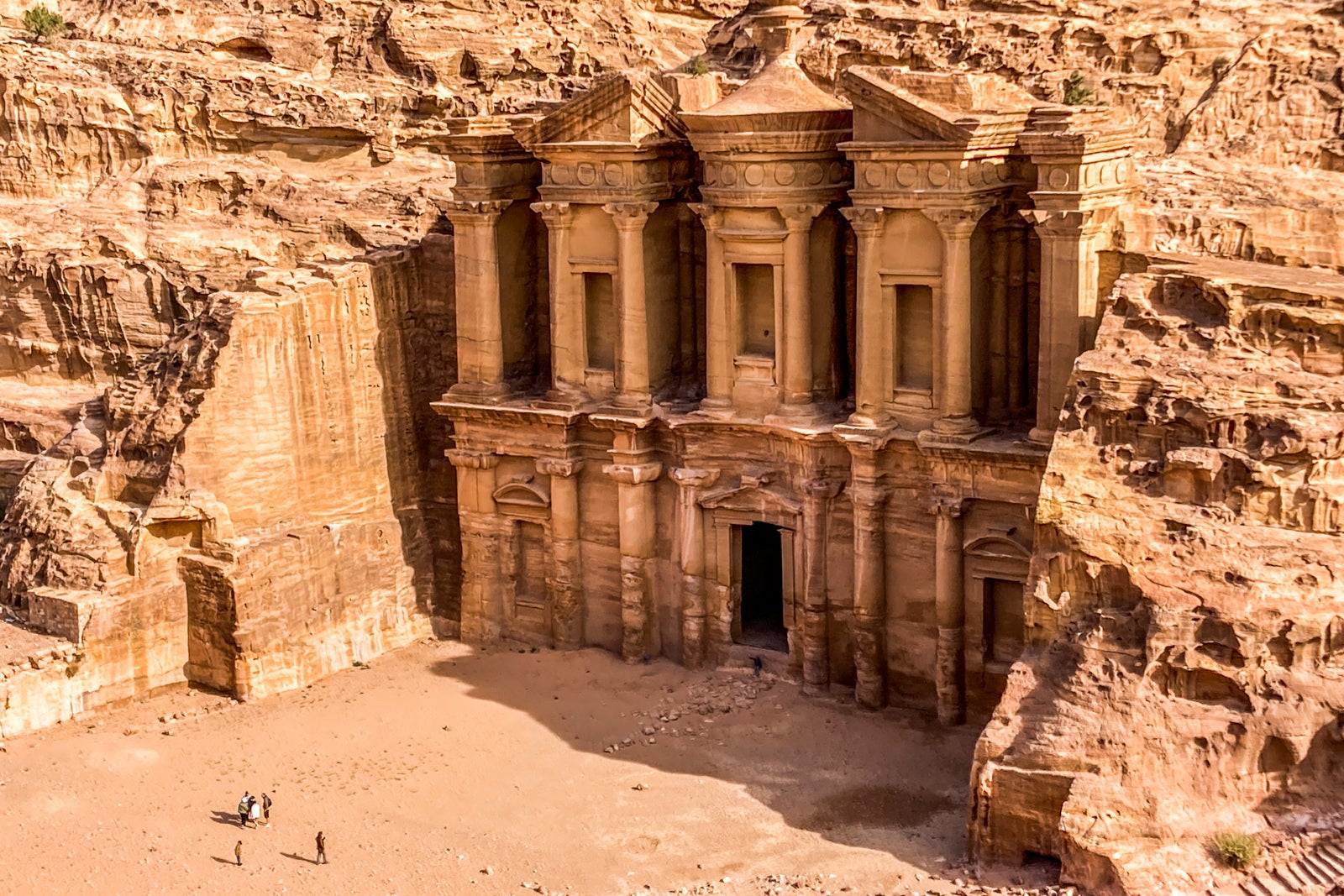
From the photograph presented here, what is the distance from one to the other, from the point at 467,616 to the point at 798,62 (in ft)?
37.0

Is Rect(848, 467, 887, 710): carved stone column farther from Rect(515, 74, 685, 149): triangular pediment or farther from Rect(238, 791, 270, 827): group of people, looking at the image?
Rect(238, 791, 270, 827): group of people

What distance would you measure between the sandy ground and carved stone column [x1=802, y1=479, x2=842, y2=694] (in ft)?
1.67

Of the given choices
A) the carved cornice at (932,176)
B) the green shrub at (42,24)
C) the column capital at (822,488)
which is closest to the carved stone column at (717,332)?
the column capital at (822,488)

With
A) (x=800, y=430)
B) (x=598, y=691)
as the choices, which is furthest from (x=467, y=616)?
(x=800, y=430)

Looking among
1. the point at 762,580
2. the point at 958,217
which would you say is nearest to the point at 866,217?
the point at 958,217

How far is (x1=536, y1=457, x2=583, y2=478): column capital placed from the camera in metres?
34.2

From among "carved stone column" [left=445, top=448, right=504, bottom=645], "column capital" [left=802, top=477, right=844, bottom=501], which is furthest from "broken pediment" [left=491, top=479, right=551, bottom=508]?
"column capital" [left=802, top=477, right=844, bottom=501]

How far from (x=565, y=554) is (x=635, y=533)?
4.85 ft

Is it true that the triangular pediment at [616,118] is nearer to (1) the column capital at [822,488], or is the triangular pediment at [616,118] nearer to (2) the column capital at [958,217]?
(2) the column capital at [958,217]

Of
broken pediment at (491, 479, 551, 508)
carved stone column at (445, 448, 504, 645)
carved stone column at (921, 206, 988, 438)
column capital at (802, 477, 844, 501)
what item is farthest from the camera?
carved stone column at (445, 448, 504, 645)

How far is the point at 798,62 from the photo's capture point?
34625mm

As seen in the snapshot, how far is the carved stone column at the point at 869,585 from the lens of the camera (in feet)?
103

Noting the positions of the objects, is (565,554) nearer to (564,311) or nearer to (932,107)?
(564,311)

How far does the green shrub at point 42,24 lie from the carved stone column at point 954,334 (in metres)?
22.8
